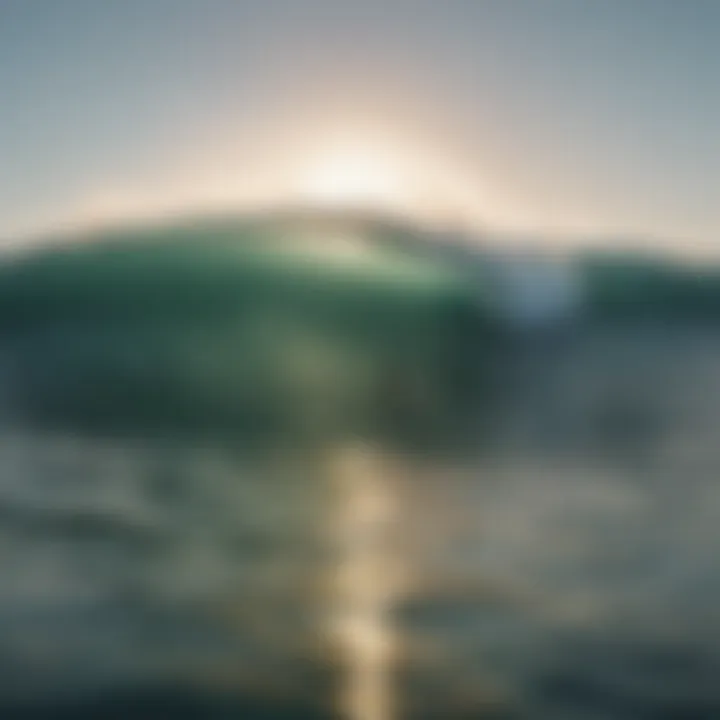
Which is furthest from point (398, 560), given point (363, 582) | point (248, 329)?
point (248, 329)

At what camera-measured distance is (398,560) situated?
1647 millimetres

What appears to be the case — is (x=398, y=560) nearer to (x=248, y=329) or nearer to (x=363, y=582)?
(x=363, y=582)

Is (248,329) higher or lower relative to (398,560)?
higher

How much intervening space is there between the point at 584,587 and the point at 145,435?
79cm

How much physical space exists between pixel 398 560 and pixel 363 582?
69 millimetres

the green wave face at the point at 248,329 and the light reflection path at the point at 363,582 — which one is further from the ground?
the green wave face at the point at 248,329

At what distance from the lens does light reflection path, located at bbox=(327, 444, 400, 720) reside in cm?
161

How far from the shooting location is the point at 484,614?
5.32 ft

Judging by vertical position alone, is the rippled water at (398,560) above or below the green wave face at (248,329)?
below

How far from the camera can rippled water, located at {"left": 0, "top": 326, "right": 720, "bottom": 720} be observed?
1.62m

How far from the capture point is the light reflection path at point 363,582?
161cm

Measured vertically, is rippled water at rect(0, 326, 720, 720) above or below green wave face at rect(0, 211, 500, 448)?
below

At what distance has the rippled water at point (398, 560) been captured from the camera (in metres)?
1.62

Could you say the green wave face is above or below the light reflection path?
above
